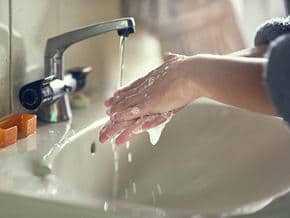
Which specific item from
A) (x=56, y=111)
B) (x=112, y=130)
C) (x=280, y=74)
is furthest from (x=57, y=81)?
(x=280, y=74)

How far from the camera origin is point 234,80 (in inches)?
32.3

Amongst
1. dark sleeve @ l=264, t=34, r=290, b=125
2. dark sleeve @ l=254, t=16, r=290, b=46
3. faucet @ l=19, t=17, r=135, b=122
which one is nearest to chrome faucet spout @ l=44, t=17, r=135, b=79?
faucet @ l=19, t=17, r=135, b=122

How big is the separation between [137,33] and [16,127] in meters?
0.47

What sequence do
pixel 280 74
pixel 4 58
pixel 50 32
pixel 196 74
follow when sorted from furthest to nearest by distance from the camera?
1. pixel 50 32
2. pixel 4 58
3. pixel 196 74
4. pixel 280 74

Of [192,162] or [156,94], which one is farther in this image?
[192,162]

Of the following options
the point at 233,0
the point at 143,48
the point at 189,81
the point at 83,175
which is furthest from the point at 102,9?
the point at 189,81

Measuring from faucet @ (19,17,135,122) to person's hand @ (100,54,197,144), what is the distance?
0.14 meters

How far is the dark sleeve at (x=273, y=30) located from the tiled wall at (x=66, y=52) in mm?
373

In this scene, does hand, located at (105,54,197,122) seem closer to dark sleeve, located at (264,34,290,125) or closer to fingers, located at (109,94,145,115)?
fingers, located at (109,94,145,115)

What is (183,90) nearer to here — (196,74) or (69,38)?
(196,74)

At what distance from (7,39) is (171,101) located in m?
0.32

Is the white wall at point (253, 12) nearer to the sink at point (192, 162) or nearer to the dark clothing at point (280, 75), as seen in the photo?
the sink at point (192, 162)

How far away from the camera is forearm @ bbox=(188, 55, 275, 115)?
81cm

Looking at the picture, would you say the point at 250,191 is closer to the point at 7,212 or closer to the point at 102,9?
the point at 7,212
